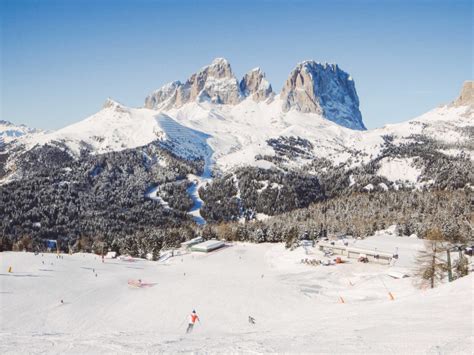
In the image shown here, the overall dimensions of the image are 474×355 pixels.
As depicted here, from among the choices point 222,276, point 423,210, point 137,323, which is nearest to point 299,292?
point 222,276

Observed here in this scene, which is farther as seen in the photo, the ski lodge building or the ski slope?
the ski lodge building

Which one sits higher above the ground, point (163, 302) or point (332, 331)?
point (332, 331)

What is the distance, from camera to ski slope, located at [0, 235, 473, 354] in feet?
76.9

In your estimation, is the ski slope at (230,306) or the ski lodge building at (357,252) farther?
the ski lodge building at (357,252)

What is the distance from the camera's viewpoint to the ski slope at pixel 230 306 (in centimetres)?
2344

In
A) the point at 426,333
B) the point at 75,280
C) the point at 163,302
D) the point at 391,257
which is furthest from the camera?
the point at 391,257

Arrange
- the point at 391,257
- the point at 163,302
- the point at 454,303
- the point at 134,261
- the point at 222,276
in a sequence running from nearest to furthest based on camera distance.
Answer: the point at 454,303, the point at 163,302, the point at 222,276, the point at 391,257, the point at 134,261

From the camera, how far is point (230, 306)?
67.8 m

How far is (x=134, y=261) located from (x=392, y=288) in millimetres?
83077

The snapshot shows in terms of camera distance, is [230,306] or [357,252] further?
[357,252]

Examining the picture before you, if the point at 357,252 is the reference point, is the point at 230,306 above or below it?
below

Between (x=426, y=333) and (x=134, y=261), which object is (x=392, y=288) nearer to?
(x=426, y=333)

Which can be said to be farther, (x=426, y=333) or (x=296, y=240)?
(x=296, y=240)

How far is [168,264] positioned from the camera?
126000 millimetres
